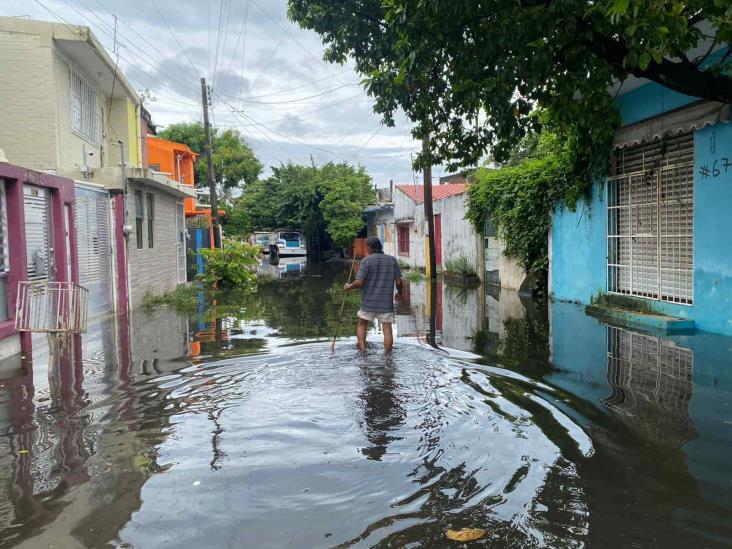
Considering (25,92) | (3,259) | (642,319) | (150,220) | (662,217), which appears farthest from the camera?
(150,220)

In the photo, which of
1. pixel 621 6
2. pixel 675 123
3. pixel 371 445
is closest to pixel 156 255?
pixel 675 123

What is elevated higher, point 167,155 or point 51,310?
point 167,155

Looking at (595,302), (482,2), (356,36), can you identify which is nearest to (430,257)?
(595,302)

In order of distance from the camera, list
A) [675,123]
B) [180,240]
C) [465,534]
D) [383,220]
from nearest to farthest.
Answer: [465,534] < [675,123] < [180,240] < [383,220]

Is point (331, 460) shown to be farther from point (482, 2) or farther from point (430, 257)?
point (430, 257)

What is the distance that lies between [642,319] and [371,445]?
7.52 metres

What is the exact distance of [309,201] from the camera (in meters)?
43.2

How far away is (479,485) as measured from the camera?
4129 millimetres

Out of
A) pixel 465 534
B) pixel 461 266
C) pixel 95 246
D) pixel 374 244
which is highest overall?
pixel 95 246

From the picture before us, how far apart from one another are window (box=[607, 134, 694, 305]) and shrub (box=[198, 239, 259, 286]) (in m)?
13.6

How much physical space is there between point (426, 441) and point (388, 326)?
13.0ft

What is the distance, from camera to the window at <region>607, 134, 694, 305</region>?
1041cm

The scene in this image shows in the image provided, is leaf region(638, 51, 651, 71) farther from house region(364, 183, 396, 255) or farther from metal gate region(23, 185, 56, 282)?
house region(364, 183, 396, 255)

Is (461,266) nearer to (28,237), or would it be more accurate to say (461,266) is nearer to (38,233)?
(38,233)
